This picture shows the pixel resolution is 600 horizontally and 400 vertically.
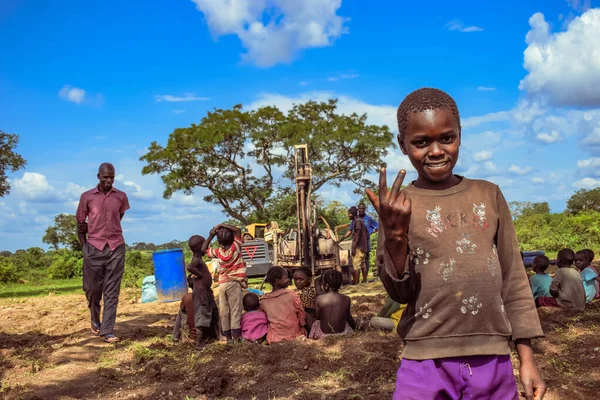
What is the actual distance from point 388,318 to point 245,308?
5.50ft

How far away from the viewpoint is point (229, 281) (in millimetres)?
6707

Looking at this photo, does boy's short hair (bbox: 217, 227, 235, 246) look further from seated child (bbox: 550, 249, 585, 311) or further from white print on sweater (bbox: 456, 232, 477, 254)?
white print on sweater (bbox: 456, 232, 477, 254)

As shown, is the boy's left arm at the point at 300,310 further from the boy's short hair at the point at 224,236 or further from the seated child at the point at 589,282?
the seated child at the point at 589,282

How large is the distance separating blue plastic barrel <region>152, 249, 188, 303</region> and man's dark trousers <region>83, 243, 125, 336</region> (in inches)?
141

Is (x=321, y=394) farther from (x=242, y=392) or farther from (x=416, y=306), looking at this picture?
(x=416, y=306)

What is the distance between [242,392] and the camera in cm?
477

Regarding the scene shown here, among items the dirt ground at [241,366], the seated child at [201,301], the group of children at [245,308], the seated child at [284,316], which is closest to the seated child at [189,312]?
the group of children at [245,308]

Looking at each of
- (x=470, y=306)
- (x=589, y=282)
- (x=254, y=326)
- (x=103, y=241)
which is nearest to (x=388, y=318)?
(x=254, y=326)

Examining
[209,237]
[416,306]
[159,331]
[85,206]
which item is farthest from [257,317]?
[416,306]

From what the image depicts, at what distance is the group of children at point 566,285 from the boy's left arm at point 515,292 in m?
5.56

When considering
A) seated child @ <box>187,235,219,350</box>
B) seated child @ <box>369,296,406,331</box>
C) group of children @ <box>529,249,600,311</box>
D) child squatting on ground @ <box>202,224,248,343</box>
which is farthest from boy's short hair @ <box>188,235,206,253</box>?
group of children @ <box>529,249,600,311</box>

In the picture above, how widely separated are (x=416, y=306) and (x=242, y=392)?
3.09 metres

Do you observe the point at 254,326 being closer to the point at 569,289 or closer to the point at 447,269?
the point at 569,289

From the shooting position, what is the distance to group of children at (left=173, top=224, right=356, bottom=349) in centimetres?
651
